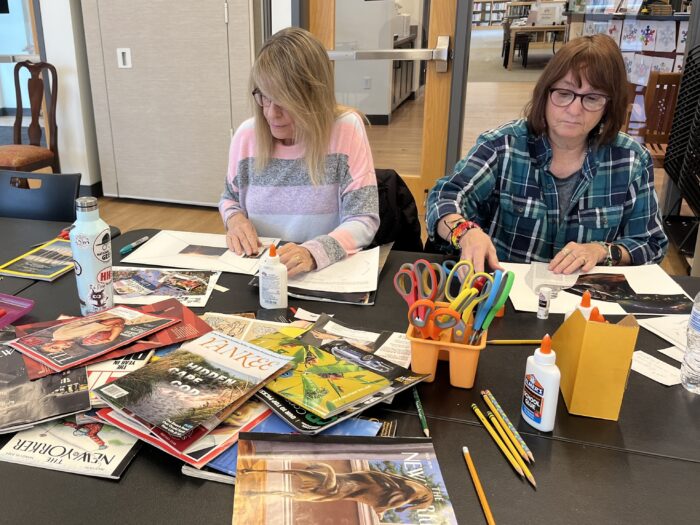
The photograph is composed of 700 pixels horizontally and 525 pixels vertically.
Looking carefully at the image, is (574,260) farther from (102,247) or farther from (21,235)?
(21,235)

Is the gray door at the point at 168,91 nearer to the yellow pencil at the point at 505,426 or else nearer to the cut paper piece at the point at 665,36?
the cut paper piece at the point at 665,36

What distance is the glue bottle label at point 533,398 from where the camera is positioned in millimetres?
823

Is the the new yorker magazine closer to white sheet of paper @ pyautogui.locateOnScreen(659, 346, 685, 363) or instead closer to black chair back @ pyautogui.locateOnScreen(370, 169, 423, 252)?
white sheet of paper @ pyautogui.locateOnScreen(659, 346, 685, 363)

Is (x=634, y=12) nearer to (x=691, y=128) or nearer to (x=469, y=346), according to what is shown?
(x=691, y=128)

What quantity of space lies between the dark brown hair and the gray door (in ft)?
8.00

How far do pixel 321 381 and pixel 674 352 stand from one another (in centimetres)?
64

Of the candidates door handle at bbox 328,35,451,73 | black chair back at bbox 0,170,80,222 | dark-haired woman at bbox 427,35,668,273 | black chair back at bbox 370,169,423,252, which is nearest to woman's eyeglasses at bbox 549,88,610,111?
dark-haired woman at bbox 427,35,668,273

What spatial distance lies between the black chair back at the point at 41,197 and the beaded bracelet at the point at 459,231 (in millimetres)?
1177

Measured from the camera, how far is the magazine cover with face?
68 centimetres

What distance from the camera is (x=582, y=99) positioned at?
147 cm

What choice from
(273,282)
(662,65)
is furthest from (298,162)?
(662,65)

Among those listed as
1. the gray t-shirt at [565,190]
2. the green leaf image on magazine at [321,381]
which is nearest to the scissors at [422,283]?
the green leaf image on magazine at [321,381]

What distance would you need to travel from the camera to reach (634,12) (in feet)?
11.4

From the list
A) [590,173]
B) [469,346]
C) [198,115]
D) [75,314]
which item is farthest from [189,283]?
[198,115]
